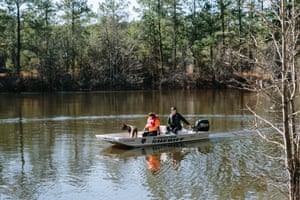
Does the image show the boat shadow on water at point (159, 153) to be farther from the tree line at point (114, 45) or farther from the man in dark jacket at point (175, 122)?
the tree line at point (114, 45)

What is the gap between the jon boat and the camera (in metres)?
19.5

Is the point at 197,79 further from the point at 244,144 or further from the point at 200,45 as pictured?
the point at 244,144

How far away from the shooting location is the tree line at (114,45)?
193 ft

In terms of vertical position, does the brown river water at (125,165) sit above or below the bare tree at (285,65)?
below

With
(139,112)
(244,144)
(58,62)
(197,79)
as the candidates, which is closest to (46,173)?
(244,144)

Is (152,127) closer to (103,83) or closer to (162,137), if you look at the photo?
(162,137)

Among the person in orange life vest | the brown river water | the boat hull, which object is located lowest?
the brown river water

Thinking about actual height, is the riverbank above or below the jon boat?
above

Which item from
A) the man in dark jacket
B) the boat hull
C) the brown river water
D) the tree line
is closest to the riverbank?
the tree line

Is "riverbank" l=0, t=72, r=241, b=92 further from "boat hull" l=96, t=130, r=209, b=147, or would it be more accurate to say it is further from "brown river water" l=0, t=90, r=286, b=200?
"boat hull" l=96, t=130, r=209, b=147

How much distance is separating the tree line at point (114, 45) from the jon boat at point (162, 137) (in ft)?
121

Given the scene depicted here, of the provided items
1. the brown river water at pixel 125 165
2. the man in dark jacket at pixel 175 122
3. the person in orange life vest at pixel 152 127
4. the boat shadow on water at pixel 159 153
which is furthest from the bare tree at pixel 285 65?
the man in dark jacket at pixel 175 122

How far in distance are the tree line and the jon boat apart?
121 ft

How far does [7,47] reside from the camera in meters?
59.0
